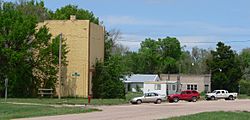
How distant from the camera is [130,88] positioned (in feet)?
404

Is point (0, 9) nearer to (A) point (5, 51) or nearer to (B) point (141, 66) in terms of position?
(A) point (5, 51)

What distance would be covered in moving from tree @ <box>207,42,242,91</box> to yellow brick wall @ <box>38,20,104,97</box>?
4492 cm

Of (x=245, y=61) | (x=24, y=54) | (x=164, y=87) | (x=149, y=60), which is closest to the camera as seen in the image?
(x=24, y=54)

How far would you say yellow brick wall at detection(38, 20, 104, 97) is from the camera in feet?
214

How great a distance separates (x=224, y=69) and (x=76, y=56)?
4798cm

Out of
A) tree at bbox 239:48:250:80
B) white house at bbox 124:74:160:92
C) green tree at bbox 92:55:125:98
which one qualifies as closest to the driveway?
green tree at bbox 92:55:125:98

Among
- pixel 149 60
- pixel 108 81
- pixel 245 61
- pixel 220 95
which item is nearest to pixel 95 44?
pixel 108 81

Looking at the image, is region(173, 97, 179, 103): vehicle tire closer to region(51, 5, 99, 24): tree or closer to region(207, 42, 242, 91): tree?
region(51, 5, 99, 24): tree

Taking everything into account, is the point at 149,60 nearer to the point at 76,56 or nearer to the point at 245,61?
the point at 245,61

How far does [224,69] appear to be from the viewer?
106 meters

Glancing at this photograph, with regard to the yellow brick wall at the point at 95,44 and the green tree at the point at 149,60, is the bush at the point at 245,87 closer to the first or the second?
the green tree at the point at 149,60

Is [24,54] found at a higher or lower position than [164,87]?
higher

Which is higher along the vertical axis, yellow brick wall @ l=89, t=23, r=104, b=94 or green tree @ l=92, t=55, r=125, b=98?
yellow brick wall @ l=89, t=23, r=104, b=94

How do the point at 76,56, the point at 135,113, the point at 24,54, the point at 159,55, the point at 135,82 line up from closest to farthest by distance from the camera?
the point at 135,113
the point at 24,54
the point at 76,56
the point at 135,82
the point at 159,55
